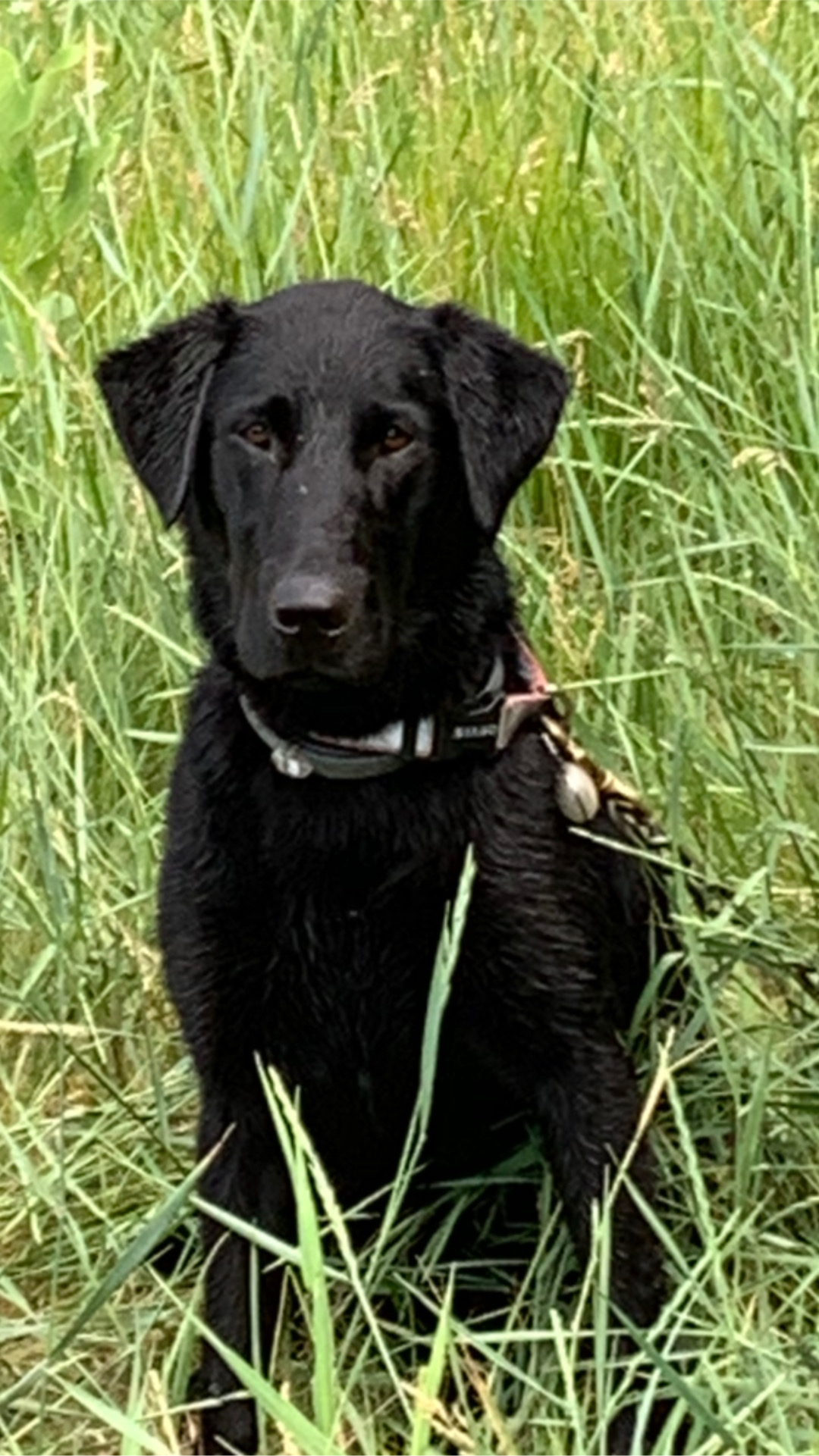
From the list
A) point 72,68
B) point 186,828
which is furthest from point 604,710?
point 72,68

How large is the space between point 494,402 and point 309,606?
0.35 meters

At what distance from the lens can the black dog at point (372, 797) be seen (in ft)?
7.21

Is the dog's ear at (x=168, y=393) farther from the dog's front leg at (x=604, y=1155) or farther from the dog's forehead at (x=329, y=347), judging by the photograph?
the dog's front leg at (x=604, y=1155)

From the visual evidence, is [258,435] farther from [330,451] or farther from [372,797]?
[372,797]

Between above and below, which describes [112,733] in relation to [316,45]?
below

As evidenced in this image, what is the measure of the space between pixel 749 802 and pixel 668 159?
1.06 m

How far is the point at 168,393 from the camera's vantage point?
2281mm

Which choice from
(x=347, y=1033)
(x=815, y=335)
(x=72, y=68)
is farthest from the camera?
(x=72, y=68)

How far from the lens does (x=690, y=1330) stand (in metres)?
2.03

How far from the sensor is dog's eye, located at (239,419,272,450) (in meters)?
2.19

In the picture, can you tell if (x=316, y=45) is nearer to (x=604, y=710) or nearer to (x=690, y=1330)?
(x=604, y=710)

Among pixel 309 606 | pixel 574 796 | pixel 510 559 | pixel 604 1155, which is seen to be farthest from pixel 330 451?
pixel 510 559

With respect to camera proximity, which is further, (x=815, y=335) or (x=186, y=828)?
(x=815, y=335)

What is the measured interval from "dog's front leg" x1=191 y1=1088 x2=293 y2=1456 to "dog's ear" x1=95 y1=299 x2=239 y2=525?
0.56 meters
